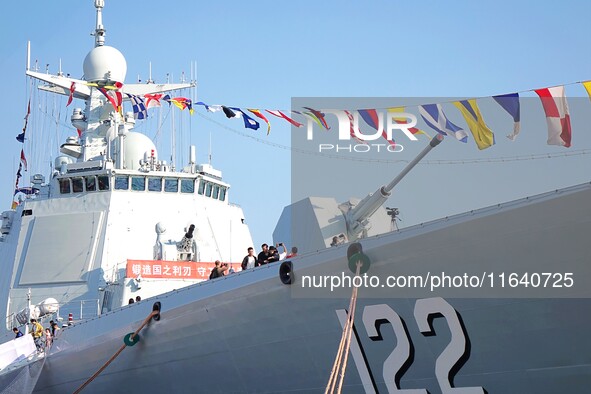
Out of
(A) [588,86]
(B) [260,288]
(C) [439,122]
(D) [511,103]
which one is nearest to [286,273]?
(B) [260,288]

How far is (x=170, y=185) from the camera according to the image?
742 inches

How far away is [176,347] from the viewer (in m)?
12.8

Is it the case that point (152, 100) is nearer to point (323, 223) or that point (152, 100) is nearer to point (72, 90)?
point (72, 90)

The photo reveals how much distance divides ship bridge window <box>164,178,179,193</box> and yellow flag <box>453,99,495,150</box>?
949cm

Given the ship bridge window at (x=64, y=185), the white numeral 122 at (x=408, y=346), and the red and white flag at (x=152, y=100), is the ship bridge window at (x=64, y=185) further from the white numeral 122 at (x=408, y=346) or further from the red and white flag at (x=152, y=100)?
the white numeral 122 at (x=408, y=346)

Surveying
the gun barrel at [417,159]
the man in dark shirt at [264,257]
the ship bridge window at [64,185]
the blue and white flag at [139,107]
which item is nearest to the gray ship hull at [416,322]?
the man in dark shirt at [264,257]

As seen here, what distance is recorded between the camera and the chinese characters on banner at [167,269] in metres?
15.9

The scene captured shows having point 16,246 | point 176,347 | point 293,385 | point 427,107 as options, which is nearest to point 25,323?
point 16,246

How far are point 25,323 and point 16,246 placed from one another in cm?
261

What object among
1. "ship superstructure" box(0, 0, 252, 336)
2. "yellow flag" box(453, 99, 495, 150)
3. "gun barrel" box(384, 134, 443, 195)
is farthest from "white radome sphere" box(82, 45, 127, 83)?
"yellow flag" box(453, 99, 495, 150)

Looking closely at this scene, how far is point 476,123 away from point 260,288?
3382 mm

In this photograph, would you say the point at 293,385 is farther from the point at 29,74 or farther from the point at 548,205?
the point at 29,74

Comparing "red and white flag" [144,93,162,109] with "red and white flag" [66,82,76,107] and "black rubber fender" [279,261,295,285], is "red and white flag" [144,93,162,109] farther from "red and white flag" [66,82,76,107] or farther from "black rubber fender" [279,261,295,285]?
"black rubber fender" [279,261,295,285]

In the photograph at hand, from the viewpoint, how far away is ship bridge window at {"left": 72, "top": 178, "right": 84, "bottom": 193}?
18.6m
